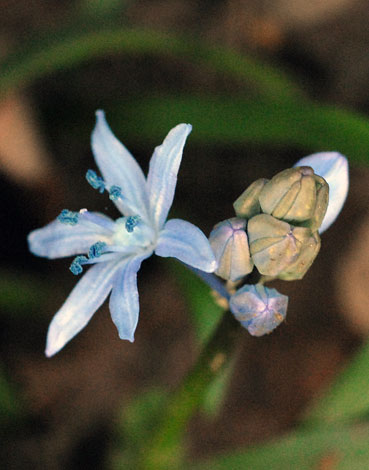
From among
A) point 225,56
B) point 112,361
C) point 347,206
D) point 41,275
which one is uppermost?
point 225,56

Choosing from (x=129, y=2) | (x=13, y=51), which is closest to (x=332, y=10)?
(x=129, y=2)

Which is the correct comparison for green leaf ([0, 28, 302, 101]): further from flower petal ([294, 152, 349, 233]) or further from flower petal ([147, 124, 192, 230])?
flower petal ([147, 124, 192, 230])

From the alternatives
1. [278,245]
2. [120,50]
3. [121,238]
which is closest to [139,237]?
[121,238]

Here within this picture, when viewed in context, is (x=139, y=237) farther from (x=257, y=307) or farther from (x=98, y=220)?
(x=257, y=307)

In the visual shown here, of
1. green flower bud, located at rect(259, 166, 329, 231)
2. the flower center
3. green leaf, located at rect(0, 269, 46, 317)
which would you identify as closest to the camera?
green flower bud, located at rect(259, 166, 329, 231)

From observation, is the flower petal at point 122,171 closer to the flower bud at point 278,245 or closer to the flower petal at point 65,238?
the flower petal at point 65,238

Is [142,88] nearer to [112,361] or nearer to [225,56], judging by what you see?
[225,56]

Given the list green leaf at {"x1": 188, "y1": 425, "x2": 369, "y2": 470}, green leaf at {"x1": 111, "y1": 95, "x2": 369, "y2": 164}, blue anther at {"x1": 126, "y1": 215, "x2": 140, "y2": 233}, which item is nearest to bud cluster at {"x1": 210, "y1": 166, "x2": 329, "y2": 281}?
blue anther at {"x1": 126, "y1": 215, "x2": 140, "y2": 233}
